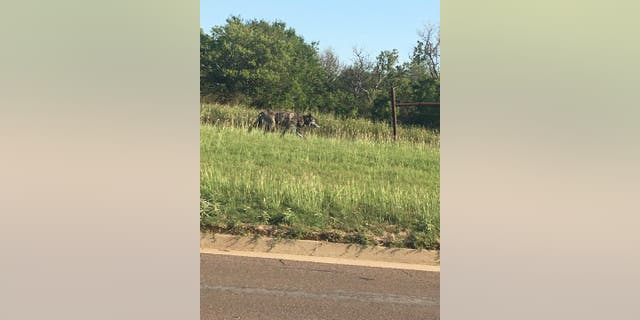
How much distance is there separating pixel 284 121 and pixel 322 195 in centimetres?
640

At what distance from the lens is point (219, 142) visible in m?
8.70

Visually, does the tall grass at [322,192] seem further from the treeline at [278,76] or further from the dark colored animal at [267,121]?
the treeline at [278,76]

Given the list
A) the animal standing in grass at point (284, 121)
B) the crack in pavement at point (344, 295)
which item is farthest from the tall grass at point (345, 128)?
the crack in pavement at point (344, 295)

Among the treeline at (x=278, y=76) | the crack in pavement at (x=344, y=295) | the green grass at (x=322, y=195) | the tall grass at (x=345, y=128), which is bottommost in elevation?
the crack in pavement at (x=344, y=295)

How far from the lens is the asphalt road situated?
3027mm

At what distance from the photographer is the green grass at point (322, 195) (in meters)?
4.66

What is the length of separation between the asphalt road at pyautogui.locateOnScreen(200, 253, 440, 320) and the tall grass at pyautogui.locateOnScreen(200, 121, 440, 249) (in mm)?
620

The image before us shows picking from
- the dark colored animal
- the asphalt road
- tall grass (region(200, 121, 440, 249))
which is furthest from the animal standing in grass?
the asphalt road

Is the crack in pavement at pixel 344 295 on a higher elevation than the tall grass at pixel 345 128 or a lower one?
lower

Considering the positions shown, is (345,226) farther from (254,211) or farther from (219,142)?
(219,142)

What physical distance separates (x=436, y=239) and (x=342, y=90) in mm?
19624

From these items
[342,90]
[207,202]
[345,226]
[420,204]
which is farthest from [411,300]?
[342,90]

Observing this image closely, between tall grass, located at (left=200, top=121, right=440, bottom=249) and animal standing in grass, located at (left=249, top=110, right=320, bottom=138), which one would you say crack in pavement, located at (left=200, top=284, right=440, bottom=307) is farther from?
animal standing in grass, located at (left=249, top=110, right=320, bottom=138)

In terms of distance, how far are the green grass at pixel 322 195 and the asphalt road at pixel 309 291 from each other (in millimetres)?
603
